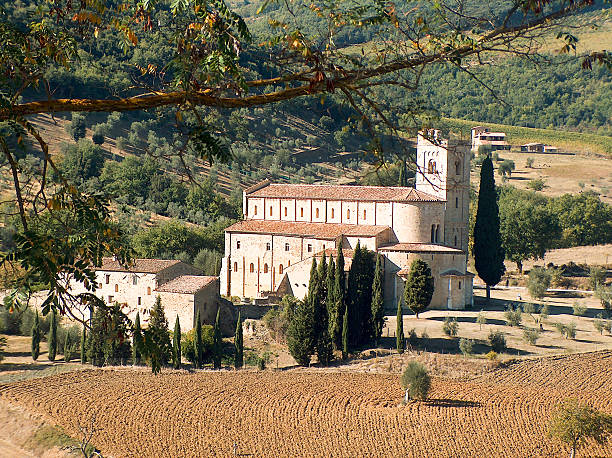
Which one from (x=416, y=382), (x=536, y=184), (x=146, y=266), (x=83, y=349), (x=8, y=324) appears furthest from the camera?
(x=536, y=184)

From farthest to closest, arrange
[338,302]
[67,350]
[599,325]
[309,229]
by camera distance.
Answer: [309,229] → [599,325] → [67,350] → [338,302]

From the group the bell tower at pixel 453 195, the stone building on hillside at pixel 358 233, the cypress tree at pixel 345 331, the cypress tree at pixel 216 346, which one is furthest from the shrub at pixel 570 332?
the cypress tree at pixel 216 346

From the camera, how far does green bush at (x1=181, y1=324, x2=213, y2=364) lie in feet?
142

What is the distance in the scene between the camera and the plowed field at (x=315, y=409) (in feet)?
100

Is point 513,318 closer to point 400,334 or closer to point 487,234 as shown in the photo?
point 400,334

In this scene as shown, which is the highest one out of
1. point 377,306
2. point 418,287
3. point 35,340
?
point 418,287

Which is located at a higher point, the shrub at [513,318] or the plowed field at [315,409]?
the shrub at [513,318]

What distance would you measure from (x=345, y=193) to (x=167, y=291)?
1444 centimetres

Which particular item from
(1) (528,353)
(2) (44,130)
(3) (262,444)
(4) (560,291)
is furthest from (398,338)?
(2) (44,130)

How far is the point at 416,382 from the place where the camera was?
3634cm

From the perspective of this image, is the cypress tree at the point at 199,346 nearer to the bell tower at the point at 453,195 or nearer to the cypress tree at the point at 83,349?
the cypress tree at the point at 83,349

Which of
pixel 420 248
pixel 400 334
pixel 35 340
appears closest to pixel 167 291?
pixel 35 340

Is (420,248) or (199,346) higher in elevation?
(420,248)

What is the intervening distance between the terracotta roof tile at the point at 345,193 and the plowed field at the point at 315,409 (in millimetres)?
14491
